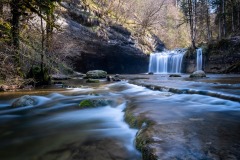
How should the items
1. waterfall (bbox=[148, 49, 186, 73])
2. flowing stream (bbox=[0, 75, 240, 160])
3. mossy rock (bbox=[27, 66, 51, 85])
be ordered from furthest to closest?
waterfall (bbox=[148, 49, 186, 73]) < mossy rock (bbox=[27, 66, 51, 85]) < flowing stream (bbox=[0, 75, 240, 160])

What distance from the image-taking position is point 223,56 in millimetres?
19219

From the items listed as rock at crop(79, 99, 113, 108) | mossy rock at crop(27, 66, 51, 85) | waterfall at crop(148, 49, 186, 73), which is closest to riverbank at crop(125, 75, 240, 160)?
rock at crop(79, 99, 113, 108)

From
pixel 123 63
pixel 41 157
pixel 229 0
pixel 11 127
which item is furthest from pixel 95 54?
Answer: pixel 41 157

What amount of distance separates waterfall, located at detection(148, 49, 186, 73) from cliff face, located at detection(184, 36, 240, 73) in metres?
3.06

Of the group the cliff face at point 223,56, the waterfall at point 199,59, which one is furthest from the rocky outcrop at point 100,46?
the cliff face at point 223,56

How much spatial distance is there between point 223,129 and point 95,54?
22356mm

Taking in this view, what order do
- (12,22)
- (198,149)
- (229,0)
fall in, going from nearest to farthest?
(198,149) < (12,22) < (229,0)

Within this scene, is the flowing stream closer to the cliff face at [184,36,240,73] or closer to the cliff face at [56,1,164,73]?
the cliff face at [56,1,164,73]

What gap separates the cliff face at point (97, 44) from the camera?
21109mm

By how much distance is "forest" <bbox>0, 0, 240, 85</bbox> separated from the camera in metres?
7.43

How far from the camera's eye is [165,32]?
1652 inches

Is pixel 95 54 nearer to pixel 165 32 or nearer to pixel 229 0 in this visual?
pixel 229 0

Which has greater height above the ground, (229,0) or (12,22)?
(229,0)

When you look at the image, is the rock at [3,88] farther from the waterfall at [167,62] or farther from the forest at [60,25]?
the waterfall at [167,62]
